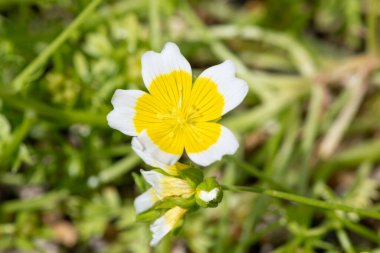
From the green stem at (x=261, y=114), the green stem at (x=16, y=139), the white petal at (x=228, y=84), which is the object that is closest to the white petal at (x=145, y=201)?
the white petal at (x=228, y=84)

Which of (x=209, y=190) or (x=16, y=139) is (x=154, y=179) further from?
(x=16, y=139)

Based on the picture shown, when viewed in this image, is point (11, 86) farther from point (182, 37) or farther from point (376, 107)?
point (376, 107)

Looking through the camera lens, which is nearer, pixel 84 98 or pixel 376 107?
pixel 84 98

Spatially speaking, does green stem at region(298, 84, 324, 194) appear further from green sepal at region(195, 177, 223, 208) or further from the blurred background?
green sepal at region(195, 177, 223, 208)

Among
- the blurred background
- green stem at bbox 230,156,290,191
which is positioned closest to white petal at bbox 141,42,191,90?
green stem at bbox 230,156,290,191

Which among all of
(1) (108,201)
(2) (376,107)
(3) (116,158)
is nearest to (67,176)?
(1) (108,201)
